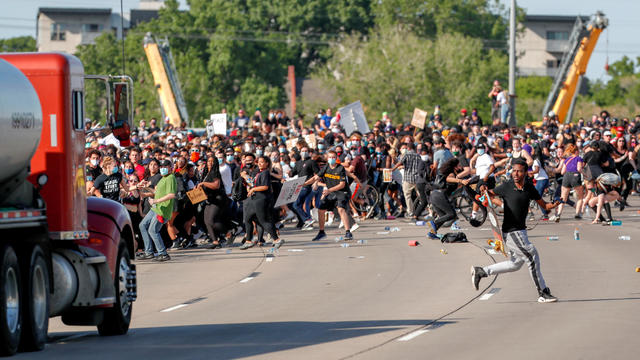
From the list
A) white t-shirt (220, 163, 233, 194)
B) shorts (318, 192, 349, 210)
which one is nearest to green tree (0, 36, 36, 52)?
white t-shirt (220, 163, 233, 194)

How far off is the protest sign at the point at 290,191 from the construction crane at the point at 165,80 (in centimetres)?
2777

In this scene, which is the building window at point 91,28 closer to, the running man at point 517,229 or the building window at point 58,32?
the building window at point 58,32

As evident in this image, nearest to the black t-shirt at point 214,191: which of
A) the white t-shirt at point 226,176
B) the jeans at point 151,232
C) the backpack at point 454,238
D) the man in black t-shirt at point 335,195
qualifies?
the jeans at point 151,232

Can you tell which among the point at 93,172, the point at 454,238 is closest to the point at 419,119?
the point at 454,238

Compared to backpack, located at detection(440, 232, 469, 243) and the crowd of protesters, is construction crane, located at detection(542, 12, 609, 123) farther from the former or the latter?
backpack, located at detection(440, 232, 469, 243)

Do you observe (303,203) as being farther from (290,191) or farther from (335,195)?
(335,195)

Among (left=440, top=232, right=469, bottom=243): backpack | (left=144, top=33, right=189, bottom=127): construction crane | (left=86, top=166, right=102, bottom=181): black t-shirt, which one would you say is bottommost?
(left=440, top=232, right=469, bottom=243): backpack

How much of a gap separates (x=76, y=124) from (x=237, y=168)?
14.3m

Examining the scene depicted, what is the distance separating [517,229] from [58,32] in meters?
111

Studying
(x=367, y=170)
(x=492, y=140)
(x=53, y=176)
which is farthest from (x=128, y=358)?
(x=492, y=140)

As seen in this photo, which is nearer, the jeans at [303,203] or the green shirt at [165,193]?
the green shirt at [165,193]

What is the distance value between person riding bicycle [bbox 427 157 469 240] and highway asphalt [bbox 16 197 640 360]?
2.71ft

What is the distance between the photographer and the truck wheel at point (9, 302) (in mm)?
10273

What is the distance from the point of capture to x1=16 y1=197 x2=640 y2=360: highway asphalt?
11.3m
